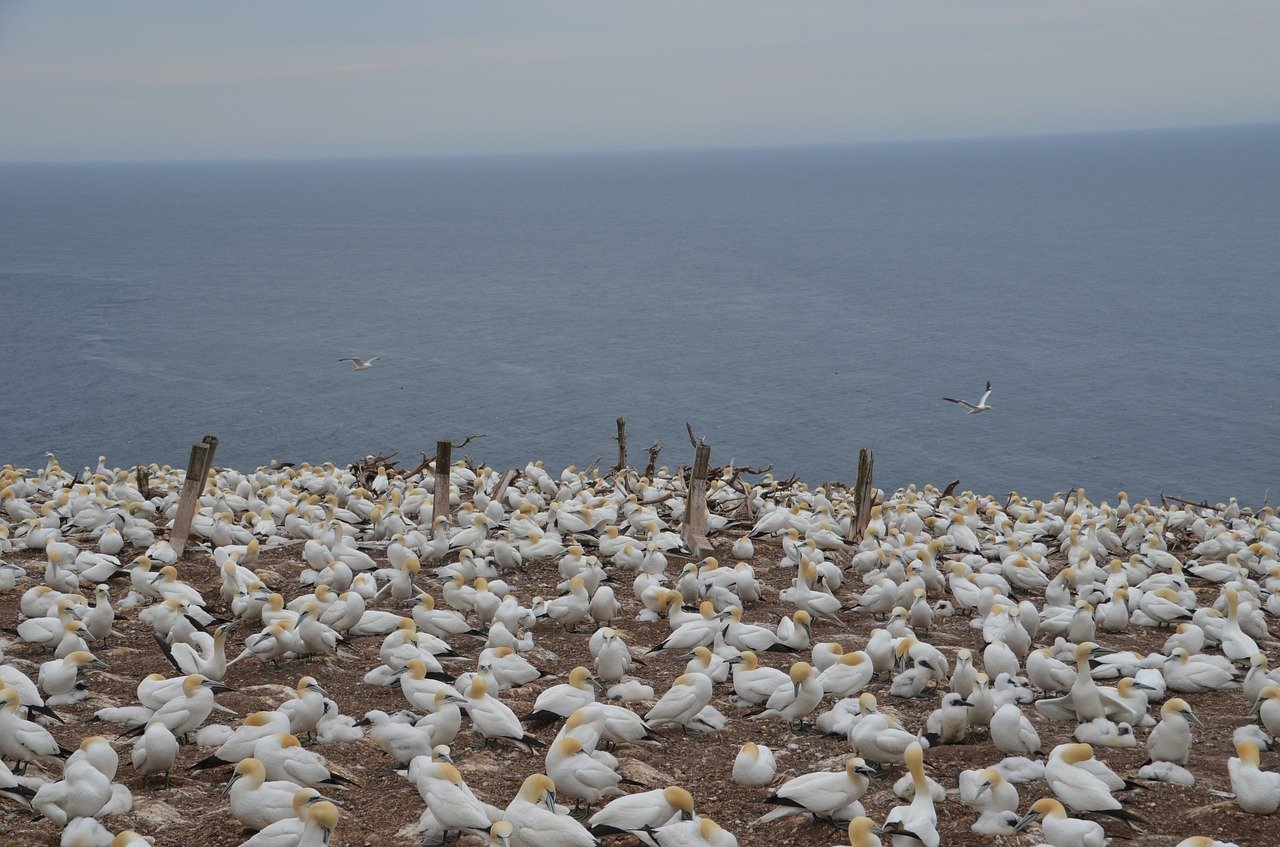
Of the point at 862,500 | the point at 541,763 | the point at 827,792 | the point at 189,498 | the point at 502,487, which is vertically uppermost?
the point at 827,792

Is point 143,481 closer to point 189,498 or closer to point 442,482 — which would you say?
point 189,498

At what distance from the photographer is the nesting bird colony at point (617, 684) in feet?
26.2

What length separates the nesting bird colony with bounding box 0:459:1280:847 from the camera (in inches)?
314

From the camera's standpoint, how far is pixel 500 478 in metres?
23.2

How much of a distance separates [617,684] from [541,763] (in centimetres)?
194

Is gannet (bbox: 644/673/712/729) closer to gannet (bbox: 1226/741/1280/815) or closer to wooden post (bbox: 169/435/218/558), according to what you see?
gannet (bbox: 1226/741/1280/815)

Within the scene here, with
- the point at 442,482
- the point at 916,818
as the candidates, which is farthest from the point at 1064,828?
the point at 442,482

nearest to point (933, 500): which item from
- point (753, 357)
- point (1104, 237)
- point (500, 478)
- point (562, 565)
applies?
point (500, 478)

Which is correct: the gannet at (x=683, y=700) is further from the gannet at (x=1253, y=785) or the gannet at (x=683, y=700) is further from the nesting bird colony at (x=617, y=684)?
the gannet at (x=1253, y=785)

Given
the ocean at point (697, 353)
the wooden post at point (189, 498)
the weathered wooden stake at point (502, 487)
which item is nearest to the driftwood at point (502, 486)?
the weathered wooden stake at point (502, 487)

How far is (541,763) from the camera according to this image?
371 inches

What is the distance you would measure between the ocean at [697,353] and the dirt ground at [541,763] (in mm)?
42364

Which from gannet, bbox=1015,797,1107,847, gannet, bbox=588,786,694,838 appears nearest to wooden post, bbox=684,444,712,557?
gannet, bbox=588,786,694,838

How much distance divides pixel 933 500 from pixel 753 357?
57056mm
